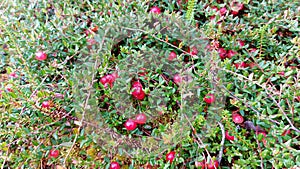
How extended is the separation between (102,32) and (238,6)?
0.83m

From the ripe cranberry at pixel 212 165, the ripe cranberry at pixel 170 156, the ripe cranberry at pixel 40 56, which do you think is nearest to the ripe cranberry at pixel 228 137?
the ripe cranberry at pixel 212 165

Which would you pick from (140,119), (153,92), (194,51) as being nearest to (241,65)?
(194,51)

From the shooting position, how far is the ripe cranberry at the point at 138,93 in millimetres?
1433

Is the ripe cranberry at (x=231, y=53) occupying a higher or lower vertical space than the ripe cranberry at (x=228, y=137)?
higher

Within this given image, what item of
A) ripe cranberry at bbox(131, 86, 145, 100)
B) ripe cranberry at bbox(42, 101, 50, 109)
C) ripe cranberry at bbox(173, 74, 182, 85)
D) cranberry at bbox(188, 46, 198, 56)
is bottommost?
ripe cranberry at bbox(42, 101, 50, 109)

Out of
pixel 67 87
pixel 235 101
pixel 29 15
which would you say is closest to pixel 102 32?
pixel 67 87

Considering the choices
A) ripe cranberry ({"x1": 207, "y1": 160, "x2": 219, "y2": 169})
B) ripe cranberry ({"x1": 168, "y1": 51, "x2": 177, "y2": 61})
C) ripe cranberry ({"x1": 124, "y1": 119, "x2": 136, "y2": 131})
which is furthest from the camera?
ripe cranberry ({"x1": 168, "y1": 51, "x2": 177, "y2": 61})

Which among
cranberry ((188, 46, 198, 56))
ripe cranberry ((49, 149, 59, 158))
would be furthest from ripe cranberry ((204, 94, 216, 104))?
ripe cranberry ((49, 149, 59, 158))

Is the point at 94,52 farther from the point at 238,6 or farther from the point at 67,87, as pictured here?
the point at 238,6

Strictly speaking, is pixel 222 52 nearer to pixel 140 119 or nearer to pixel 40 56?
pixel 140 119

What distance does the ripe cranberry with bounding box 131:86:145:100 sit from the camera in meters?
1.43

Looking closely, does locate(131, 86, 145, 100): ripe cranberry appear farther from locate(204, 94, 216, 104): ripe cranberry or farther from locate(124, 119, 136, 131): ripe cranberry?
locate(204, 94, 216, 104): ripe cranberry

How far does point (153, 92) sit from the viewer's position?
1422mm

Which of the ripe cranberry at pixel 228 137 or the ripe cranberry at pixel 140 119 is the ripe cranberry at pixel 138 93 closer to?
the ripe cranberry at pixel 140 119
